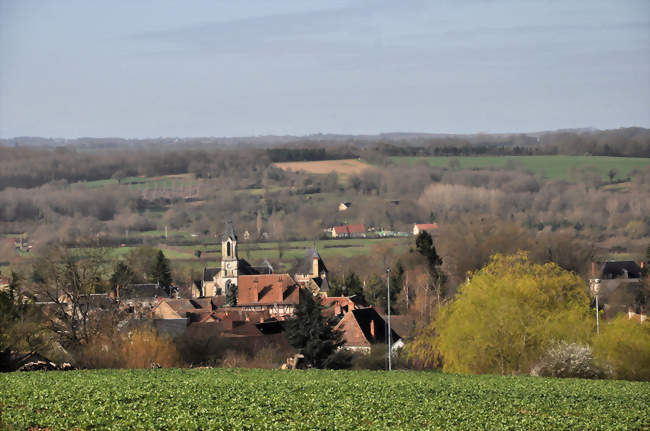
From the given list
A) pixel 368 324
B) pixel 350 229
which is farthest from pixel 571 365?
pixel 350 229

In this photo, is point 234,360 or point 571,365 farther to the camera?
point 234,360

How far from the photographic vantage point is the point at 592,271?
8888 centimetres

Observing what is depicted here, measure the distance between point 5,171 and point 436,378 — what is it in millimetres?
179566

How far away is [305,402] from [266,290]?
218ft

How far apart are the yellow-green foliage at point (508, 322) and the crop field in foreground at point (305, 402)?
31.3 feet

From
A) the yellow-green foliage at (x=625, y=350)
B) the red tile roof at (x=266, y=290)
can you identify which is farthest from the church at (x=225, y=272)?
the yellow-green foliage at (x=625, y=350)

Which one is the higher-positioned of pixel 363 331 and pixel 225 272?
pixel 363 331

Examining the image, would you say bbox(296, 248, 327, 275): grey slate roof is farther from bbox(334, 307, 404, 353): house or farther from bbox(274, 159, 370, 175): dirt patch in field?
bbox(274, 159, 370, 175): dirt patch in field

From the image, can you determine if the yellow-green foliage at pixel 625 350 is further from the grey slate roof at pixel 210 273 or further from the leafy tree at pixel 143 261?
the grey slate roof at pixel 210 273

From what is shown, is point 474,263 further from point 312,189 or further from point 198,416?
point 312,189

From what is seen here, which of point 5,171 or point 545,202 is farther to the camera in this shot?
point 5,171

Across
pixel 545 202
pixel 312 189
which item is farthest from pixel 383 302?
pixel 312 189

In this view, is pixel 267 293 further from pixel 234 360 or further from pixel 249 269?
pixel 234 360

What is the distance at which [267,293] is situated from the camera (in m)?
89.1
